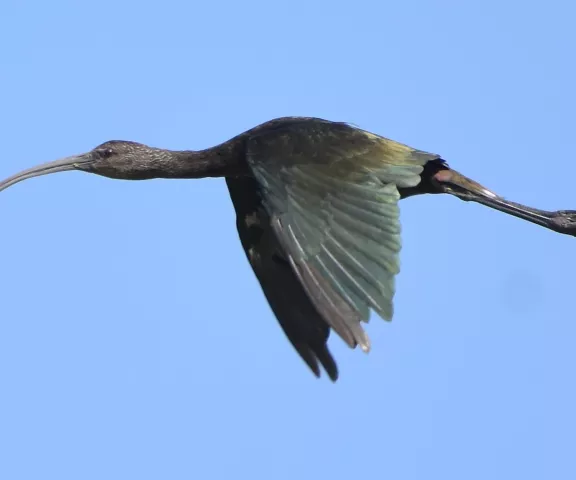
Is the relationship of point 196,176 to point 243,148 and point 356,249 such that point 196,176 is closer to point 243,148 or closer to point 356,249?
point 243,148

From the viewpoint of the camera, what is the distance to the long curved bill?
15.8 m

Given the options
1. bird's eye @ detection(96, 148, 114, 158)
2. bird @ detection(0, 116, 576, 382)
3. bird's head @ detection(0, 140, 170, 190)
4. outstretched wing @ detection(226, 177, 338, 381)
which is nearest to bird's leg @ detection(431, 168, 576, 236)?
bird @ detection(0, 116, 576, 382)

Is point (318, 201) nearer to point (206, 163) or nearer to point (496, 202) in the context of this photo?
point (206, 163)

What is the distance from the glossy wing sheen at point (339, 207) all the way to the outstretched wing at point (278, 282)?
99 cm

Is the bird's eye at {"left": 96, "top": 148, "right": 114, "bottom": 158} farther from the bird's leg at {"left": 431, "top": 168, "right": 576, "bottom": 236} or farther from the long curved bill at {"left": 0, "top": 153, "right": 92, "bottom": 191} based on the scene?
the bird's leg at {"left": 431, "top": 168, "right": 576, "bottom": 236}

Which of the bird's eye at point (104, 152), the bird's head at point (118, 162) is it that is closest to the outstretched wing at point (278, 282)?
the bird's head at point (118, 162)

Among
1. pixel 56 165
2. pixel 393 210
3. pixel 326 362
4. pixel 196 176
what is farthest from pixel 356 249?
pixel 56 165

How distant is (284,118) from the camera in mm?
14594

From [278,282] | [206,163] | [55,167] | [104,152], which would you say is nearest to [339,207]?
[278,282]

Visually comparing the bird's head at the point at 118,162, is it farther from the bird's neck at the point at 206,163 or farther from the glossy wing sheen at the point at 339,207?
the glossy wing sheen at the point at 339,207

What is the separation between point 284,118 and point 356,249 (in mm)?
2375

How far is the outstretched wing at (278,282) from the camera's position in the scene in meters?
14.5

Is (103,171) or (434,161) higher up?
(103,171)

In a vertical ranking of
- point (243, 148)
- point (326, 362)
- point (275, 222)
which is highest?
point (243, 148)
